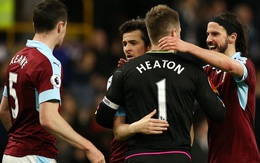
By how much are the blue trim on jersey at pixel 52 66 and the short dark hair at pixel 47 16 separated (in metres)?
0.14

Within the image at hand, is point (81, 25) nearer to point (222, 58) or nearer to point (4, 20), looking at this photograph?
point (4, 20)

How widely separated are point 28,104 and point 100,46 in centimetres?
702

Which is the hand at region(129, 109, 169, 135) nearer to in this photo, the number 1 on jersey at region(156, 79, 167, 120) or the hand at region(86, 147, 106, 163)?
the number 1 on jersey at region(156, 79, 167, 120)

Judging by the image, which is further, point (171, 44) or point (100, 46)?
point (100, 46)

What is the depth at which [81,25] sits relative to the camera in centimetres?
1384

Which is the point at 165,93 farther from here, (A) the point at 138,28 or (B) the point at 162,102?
(A) the point at 138,28

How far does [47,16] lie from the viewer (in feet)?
22.3

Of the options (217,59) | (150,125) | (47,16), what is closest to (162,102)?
(150,125)

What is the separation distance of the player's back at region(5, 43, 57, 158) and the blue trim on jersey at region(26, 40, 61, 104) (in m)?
0.03

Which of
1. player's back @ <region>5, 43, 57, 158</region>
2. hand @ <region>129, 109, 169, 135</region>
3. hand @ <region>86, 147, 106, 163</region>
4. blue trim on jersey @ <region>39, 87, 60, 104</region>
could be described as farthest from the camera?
player's back @ <region>5, 43, 57, 158</region>

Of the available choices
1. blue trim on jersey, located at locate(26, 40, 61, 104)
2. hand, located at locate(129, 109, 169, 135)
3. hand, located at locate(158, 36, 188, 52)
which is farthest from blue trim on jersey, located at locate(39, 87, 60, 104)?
hand, located at locate(158, 36, 188, 52)

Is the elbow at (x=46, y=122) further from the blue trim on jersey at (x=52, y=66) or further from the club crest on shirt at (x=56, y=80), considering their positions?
the club crest on shirt at (x=56, y=80)

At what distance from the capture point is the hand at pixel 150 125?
6.24 metres

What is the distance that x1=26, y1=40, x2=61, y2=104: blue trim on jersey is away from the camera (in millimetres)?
6477
